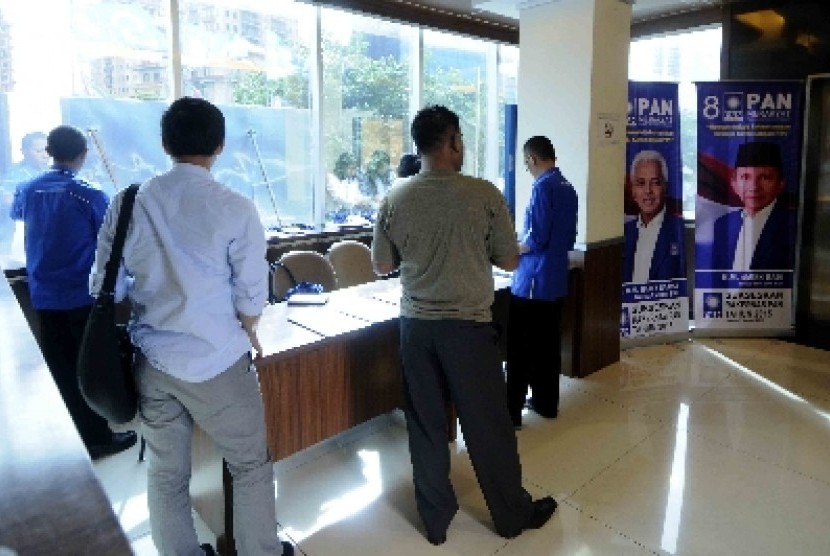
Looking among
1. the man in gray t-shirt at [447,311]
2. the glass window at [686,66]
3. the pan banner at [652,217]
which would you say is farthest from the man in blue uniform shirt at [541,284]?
the glass window at [686,66]

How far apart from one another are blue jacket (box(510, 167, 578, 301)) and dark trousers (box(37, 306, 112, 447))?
2.23m

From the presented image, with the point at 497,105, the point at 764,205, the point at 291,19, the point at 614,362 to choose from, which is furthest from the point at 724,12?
the point at 291,19

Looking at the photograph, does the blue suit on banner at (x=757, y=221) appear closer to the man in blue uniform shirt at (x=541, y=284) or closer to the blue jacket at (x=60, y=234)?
the man in blue uniform shirt at (x=541, y=284)

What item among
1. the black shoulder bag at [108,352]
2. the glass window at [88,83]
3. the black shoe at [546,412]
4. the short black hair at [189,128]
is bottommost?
the black shoe at [546,412]

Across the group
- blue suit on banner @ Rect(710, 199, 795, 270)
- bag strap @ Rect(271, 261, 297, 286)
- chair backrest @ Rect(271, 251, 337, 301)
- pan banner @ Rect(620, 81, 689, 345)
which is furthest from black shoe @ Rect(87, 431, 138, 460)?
blue suit on banner @ Rect(710, 199, 795, 270)

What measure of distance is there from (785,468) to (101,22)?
15.4 feet

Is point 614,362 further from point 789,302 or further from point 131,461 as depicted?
point 131,461

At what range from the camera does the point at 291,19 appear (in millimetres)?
4723

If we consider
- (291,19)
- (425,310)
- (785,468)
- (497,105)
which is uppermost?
(291,19)

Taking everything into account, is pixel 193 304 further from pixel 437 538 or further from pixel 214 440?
pixel 437 538

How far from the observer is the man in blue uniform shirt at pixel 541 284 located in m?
3.11

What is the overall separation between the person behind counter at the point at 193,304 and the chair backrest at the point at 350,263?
2.22m

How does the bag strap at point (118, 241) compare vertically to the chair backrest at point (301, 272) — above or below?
above

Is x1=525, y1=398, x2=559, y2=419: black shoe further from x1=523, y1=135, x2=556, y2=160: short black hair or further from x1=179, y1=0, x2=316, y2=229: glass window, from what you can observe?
x1=179, y1=0, x2=316, y2=229: glass window
